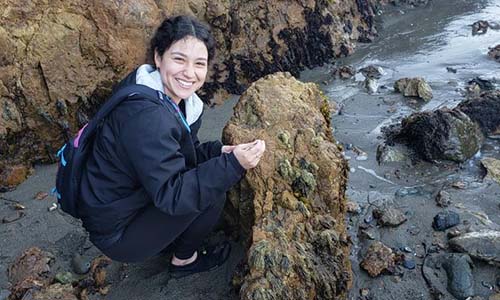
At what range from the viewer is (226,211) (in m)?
3.74

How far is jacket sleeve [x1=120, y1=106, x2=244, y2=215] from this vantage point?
8.18 feet

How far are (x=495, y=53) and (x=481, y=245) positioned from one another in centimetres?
508

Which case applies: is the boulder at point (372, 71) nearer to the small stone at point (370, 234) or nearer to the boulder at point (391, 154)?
the boulder at point (391, 154)

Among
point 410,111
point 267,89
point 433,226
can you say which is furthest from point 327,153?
point 410,111

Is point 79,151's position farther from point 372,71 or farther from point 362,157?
point 372,71

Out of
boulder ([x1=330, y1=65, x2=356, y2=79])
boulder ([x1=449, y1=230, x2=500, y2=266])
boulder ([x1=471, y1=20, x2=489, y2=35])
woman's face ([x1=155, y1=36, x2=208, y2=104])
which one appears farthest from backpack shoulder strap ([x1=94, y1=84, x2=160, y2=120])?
boulder ([x1=471, y1=20, x2=489, y2=35])

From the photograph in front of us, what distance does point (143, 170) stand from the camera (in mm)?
2529

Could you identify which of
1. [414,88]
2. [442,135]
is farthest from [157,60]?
[414,88]

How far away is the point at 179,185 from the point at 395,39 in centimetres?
712

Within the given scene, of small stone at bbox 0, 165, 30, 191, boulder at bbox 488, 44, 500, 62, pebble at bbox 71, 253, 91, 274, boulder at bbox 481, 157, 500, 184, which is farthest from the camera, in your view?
boulder at bbox 488, 44, 500, 62

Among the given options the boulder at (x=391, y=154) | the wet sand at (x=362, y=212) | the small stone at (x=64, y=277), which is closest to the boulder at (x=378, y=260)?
the wet sand at (x=362, y=212)

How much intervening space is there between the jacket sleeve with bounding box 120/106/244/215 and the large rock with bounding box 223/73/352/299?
0.60 meters

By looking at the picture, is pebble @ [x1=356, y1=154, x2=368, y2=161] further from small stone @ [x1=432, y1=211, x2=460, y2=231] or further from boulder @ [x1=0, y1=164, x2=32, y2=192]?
boulder @ [x1=0, y1=164, x2=32, y2=192]

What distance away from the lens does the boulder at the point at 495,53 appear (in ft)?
23.9
